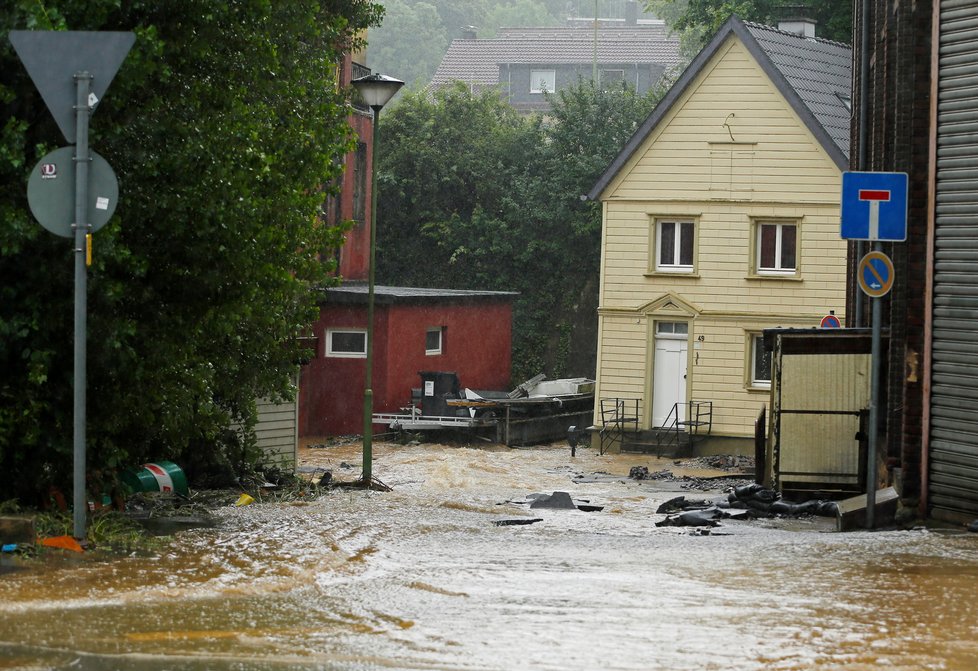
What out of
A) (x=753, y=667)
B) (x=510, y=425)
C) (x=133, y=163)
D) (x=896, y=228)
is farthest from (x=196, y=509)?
(x=510, y=425)

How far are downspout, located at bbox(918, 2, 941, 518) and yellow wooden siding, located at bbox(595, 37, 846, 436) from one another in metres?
19.7

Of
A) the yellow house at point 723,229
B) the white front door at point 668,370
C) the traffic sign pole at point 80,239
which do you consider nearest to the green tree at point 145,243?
the traffic sign pole at point 80,239

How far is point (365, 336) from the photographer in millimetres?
36094

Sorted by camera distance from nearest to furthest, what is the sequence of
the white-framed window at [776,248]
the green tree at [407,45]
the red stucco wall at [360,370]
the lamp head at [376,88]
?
the lamp head at [376,88]
the white-framed window at [776,248]
the red stucco wall at [360,370]
the green tree at [407,45]

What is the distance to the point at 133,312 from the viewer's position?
39.5 feet

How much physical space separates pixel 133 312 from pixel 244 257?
1038 mm

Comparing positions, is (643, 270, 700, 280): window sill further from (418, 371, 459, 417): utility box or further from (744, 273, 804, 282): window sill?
(418, 371, 459, 417): utility box

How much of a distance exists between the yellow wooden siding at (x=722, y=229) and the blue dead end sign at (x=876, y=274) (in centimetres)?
2065

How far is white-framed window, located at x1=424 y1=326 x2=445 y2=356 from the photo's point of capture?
1492 inches

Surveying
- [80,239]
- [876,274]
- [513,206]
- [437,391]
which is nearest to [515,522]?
[876,274]

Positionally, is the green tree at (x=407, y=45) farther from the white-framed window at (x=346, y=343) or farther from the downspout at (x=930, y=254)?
the downspout at (x=930, y=254)

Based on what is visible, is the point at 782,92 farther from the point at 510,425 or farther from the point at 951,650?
the point at 951,650

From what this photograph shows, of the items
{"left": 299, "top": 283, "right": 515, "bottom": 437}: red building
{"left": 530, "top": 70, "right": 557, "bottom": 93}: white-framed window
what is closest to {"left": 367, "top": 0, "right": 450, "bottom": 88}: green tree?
{"left": 530, "top": 70, "right": 557, "bottom": 93}: white-framed window

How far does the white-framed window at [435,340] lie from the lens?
37.9 m
